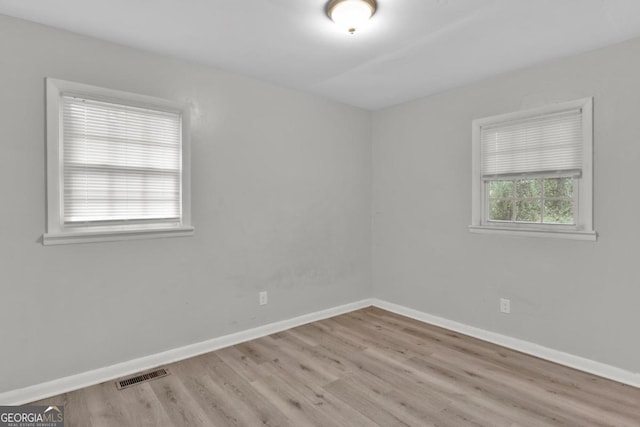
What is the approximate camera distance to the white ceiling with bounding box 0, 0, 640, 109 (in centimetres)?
218

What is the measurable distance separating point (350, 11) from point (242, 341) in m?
2.91

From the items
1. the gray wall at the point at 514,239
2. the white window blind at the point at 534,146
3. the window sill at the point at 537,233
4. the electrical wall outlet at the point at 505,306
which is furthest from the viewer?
the electrical wall outlet at the point at 505,306

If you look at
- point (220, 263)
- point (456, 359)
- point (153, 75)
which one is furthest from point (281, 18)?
point (456, 359)

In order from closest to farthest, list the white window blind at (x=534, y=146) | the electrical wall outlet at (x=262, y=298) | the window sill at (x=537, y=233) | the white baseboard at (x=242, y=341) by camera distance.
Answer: the white baseboard at (x=242, y=341) < the window sill at (x=537, y=233) < the white window blind at (x=534, y=146) < the electrical wall outlet at (x=262, y=298)

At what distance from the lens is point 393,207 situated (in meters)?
4.29

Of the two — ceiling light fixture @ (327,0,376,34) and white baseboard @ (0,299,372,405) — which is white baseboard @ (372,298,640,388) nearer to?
white baseboard @ (0,299,372,405)

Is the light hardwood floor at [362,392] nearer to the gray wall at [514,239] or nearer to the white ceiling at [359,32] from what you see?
the gray wall at [514,239]

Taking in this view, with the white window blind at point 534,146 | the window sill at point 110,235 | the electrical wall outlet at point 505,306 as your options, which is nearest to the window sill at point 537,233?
the white window blind at point 534,146

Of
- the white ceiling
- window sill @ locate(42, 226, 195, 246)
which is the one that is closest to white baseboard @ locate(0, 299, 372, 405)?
window sill @ locate(42, 226, 195, 246)

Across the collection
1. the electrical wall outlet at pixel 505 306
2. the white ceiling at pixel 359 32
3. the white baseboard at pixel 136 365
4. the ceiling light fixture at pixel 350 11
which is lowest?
the white baseboard at pixel 136 365

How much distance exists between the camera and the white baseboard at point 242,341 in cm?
240

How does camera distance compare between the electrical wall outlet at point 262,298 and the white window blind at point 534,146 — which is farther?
the electrical wall outlet at point 262,298

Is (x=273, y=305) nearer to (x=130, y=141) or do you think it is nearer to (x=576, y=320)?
(x=130, y=141)

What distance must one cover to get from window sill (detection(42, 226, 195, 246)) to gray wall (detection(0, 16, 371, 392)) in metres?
0.05
